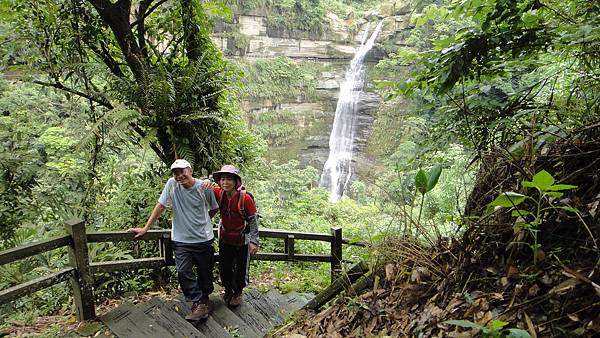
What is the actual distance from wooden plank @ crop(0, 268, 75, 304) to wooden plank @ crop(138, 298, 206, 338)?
688 millimetres

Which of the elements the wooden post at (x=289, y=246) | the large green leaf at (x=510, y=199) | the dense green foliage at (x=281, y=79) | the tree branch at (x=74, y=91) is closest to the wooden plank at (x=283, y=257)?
the wooden post at (x=289, y=246)

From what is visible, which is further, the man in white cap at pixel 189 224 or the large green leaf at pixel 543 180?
the man in white cap at pixel 189 224

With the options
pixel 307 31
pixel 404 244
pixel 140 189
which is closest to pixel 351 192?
pixel 307 31

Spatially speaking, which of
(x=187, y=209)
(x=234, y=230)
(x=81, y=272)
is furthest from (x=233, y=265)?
(x=81, y=272)

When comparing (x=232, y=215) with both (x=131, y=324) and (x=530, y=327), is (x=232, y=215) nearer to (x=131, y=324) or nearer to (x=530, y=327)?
(x=131, y=324)

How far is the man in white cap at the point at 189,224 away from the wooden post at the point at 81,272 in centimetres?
45

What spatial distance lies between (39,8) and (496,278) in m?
5.26

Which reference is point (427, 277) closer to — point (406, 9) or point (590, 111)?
point (590, 111)

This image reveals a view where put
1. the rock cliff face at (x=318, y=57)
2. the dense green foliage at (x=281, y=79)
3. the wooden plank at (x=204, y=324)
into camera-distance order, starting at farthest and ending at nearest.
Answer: the dense green foliage at (x=281, y=79), the rock cliff face at (x=318, y=57), the wooden plank at (x=204, y=324)

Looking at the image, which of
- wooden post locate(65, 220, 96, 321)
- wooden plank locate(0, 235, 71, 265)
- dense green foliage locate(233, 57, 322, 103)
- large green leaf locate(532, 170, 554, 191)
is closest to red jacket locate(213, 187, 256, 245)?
wooden post locate(65, 220, 96, 321)

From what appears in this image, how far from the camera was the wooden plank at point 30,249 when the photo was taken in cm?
272

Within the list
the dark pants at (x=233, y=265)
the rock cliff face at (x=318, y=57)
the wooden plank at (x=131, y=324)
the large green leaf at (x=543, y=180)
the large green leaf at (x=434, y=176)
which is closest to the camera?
the large green leaf at (x=543, y=180)

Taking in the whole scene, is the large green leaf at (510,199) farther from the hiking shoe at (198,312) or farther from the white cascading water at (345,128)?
the white cascading water at (345,128)

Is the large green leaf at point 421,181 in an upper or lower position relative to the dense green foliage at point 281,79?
lower
